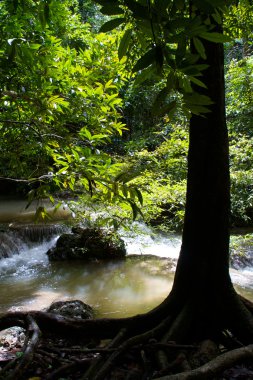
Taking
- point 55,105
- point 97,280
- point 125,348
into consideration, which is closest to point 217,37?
point 55,105

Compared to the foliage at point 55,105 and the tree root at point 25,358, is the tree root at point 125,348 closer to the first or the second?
the tree root at point 25,358

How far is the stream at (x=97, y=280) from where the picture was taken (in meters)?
6.14

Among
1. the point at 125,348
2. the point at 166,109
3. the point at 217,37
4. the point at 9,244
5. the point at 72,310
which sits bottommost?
the point at 72,310

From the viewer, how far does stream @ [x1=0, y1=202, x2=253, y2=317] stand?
6.14 m

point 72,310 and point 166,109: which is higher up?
point 166,109

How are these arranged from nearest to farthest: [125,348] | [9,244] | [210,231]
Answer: [125,348] < [210,231] < [9,244]

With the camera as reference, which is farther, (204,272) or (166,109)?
(204,272)

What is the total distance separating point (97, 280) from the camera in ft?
24.5

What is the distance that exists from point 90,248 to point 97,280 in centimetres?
147

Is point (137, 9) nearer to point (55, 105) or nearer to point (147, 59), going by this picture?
point (147, 59)

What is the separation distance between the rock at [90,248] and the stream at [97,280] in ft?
0.85

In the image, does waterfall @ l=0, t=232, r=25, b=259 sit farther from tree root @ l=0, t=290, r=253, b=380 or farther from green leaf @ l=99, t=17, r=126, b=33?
green leaf @ l=99, t=17, r=126, b=33

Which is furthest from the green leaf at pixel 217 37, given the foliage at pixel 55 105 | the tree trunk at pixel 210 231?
the tree trunk at pixel 210 231

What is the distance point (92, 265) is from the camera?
27.6 ft
